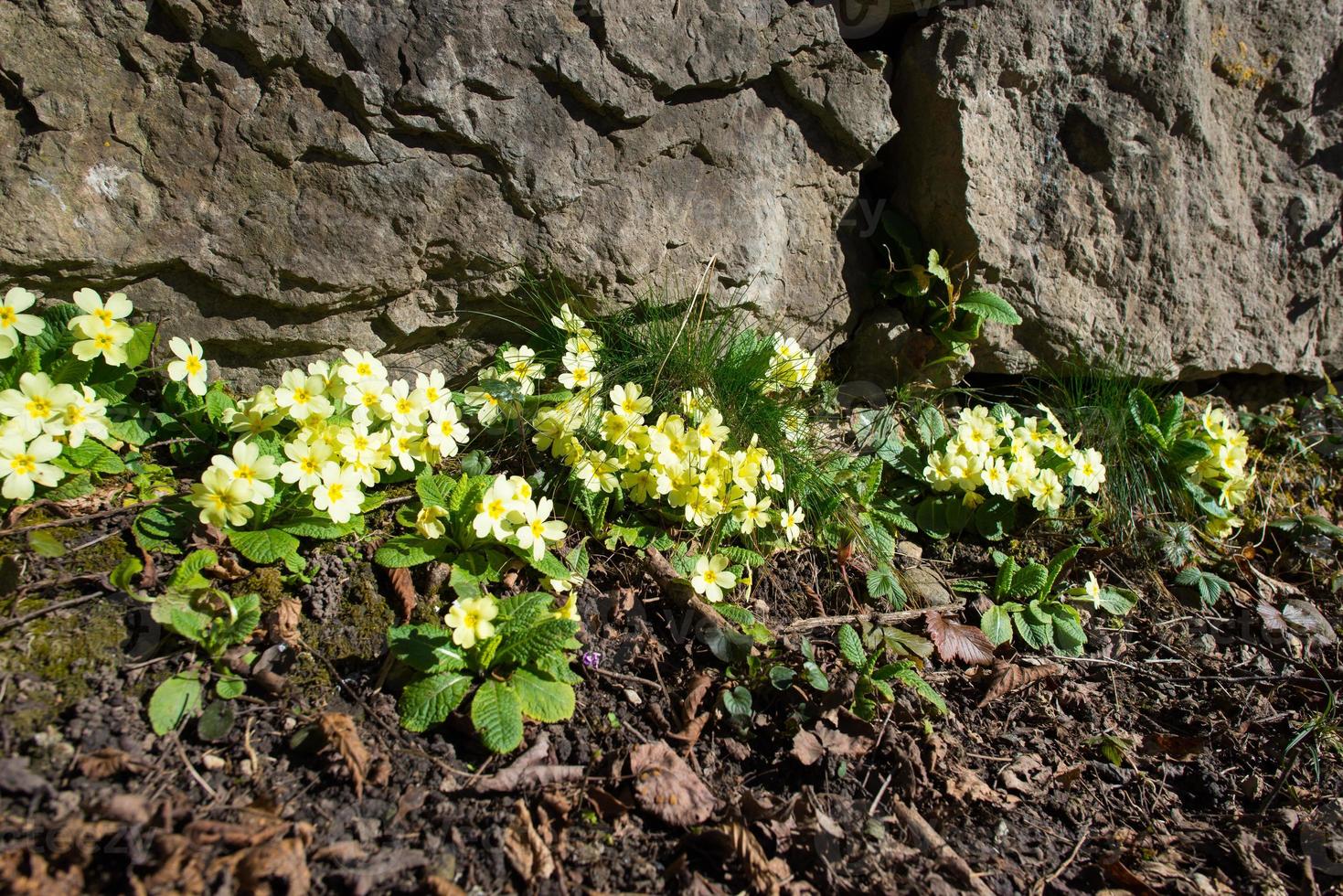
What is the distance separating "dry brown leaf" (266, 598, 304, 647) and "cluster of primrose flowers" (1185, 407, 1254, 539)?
3.42 meters

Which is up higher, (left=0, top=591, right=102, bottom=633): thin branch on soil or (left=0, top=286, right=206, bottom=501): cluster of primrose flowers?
(left=0, top=286, right=206, bottom=501): cluster of primrose flowers

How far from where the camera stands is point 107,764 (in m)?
1.75

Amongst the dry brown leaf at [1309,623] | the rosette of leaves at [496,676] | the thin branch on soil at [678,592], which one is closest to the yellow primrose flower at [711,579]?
the thin branch on soil at [678,592]

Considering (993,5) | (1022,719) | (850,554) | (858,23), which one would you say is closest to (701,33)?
(858,23)

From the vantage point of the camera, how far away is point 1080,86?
3562 millimetres

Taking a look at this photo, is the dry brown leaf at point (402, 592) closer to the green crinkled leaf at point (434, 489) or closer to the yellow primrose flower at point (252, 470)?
the green crinkled leaf at point (434, 489)

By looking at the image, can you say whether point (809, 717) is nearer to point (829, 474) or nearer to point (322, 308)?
point (829, 474)

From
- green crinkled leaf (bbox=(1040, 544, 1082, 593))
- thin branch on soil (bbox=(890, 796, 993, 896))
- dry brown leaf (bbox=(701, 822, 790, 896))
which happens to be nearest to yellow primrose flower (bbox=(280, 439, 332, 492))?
dry brown leaf (bbox=(701, 822, 790, 896))

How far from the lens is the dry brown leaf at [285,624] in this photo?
6.96 ft

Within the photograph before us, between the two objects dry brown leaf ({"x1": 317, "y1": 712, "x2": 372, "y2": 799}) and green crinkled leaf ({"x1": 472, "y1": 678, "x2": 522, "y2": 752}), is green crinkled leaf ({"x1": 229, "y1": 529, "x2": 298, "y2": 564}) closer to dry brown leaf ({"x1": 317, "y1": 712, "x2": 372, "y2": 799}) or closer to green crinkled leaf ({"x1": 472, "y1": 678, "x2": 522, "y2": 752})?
dry brown leaf ({"x1": 317, "y1": 712, "x2": 372, "y2": 799})

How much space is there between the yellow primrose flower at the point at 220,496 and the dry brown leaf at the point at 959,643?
6.54 feet

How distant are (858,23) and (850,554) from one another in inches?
78.6

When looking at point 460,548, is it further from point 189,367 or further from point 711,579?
point 189,367

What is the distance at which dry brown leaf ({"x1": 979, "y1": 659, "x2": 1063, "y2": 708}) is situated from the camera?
2658 millimetres
